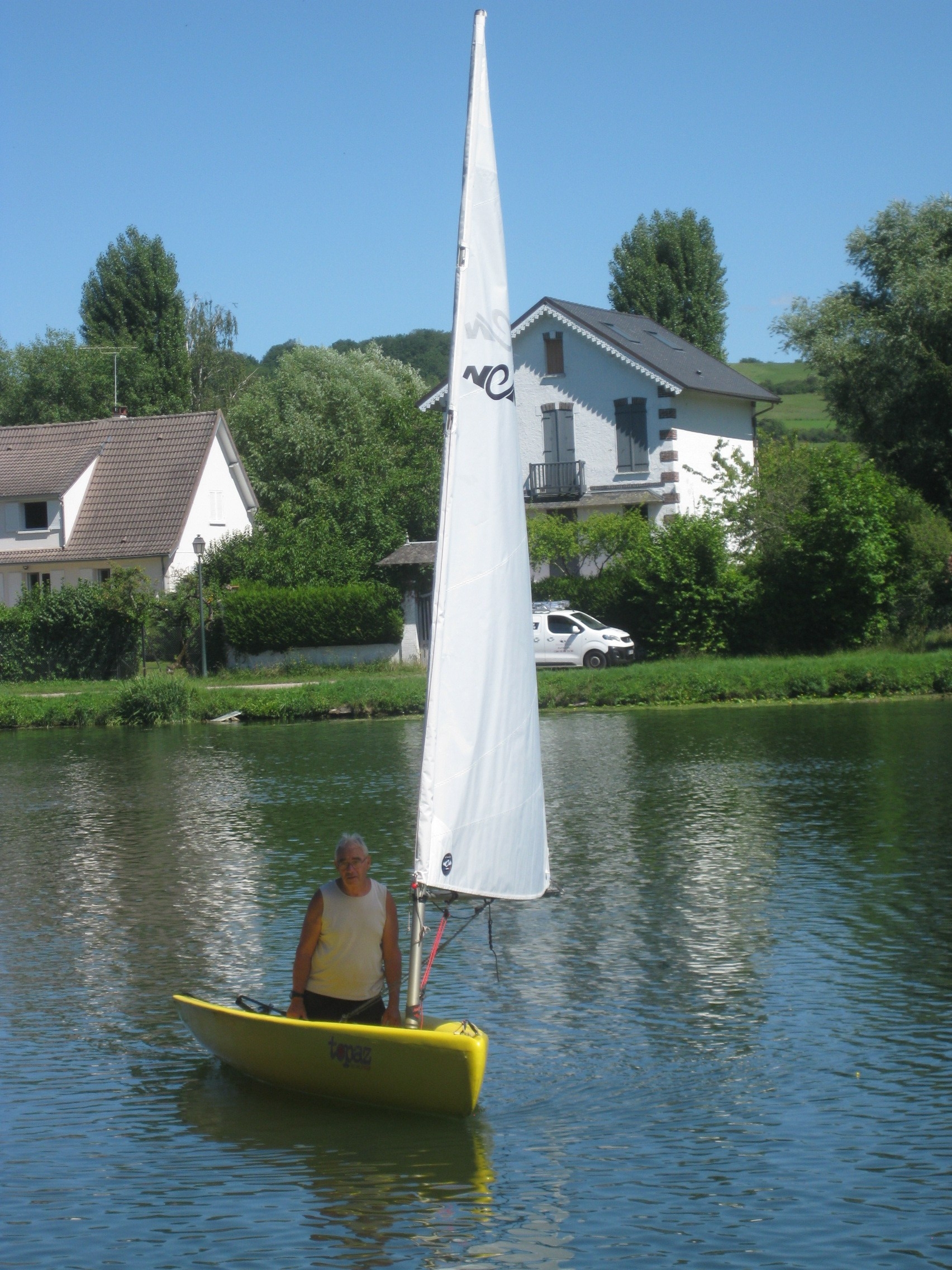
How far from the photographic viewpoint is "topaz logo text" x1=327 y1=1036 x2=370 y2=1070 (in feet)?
27.4

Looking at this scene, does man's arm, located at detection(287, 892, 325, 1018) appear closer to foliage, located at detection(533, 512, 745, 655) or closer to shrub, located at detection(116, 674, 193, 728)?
shrub, located at detection(116, 674, 193, 728)

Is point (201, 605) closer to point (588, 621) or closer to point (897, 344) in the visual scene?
point (588, 621)

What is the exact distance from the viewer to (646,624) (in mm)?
42000

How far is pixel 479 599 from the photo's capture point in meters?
8.61

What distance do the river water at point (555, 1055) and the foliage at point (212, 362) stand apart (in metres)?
67.7

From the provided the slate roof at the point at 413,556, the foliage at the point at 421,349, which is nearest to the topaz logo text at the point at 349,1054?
the slate roof at the point at 413,556

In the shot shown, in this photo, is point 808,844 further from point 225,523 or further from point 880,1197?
point 225,523

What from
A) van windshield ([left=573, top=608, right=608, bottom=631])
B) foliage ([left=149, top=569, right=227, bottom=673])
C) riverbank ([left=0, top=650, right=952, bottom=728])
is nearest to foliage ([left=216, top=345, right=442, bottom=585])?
foliage ([left=149, top=569, right=227, bottom=673])

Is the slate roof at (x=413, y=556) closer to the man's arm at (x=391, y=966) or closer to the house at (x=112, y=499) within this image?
the house at (x=112, y=499)

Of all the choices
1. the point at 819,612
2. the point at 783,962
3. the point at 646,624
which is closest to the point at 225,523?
the point at 646,624

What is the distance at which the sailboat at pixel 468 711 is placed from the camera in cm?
823

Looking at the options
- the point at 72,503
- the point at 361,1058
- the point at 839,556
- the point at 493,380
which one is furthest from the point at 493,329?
the point at 72,503

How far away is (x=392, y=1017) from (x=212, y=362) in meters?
81.3

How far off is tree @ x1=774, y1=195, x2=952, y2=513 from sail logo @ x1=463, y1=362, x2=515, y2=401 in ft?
122
